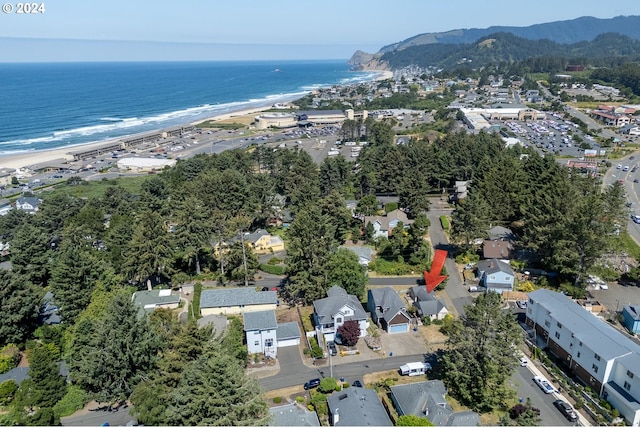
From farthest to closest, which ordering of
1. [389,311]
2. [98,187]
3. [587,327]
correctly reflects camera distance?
[98,187] → [389,311] → [587,327]

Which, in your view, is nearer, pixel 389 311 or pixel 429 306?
pixel 389 311

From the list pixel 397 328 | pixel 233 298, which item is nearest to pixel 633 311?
pixel 397 328

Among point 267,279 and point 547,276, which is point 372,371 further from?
point 547,276

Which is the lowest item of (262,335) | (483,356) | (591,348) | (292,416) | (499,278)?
(262,335)

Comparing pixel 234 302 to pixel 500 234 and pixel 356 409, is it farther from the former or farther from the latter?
pixel 500 234

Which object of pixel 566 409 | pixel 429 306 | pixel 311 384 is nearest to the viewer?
pixel 566 409

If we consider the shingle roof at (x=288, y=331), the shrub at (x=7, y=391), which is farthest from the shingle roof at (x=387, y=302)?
the shrub at (x=7, y=391)

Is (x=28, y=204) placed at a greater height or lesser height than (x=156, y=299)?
lesser
